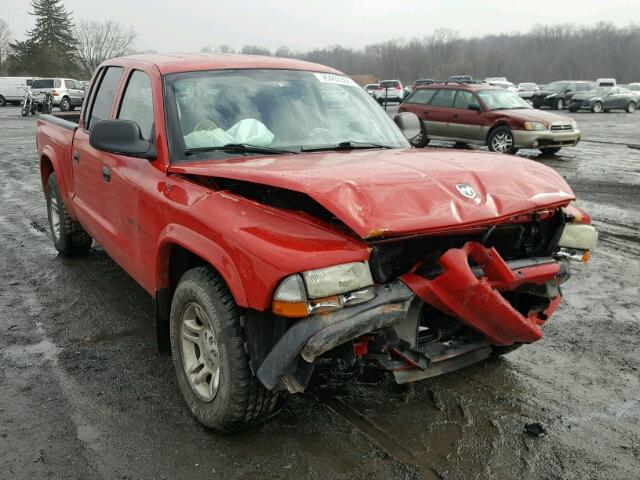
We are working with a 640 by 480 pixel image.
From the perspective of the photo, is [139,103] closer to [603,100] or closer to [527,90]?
[603,100]

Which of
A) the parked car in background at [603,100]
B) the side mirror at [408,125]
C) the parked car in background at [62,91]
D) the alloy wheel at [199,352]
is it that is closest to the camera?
the alloy wheel at [199,352]

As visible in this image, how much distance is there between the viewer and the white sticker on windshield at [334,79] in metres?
4.32

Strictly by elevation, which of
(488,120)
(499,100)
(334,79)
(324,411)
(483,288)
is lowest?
(324,411)

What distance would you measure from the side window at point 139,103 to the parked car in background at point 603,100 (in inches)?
1374

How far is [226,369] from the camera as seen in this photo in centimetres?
276

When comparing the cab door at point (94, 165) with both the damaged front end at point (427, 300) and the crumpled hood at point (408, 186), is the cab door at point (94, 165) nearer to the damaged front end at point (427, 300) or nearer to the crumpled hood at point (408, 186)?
the crumpled hood at point (408, 186)

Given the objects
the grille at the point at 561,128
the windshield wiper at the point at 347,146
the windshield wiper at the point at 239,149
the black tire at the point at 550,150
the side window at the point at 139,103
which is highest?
the side window at the point at 139,103

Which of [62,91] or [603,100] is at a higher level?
[62,91]

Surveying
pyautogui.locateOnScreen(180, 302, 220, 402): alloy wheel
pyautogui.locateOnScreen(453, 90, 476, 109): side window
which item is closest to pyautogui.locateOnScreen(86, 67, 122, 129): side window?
pyautogui.locateOnScreen(180, 302, 220, 402): alloy wheel

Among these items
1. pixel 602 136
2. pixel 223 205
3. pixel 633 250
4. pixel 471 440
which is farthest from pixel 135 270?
pixel 602 136

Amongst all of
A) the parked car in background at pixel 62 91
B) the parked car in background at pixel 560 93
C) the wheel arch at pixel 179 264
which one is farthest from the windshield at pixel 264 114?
the parked car in background at pixel 560 93

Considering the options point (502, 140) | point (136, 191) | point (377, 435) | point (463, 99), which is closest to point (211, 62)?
point (136, 191)

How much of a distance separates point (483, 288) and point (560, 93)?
3695 centimetres

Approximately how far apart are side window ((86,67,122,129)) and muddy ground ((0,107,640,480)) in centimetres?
146
